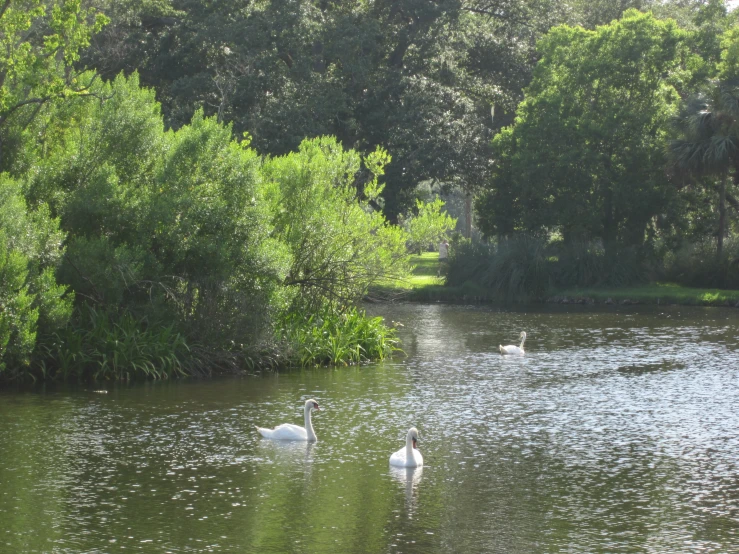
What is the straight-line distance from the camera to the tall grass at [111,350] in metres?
20.9

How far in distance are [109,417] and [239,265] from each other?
5857 millimetres

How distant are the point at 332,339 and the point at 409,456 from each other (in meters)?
10.4

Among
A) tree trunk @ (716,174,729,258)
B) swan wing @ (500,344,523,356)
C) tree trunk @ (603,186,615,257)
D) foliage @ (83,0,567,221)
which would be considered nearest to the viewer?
swan wing @ (500,344,523,356)

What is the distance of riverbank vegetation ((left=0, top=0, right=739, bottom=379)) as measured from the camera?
2156 cm

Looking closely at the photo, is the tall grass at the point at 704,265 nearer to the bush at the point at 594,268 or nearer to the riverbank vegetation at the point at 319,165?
the riverbank vegetation at the point at 319,165

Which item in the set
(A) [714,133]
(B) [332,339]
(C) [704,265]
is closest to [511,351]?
(B) [332,339]

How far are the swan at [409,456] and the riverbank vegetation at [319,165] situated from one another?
8304 mm

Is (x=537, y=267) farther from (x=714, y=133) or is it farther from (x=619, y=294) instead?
(x=714, y=133)

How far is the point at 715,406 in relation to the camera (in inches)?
753

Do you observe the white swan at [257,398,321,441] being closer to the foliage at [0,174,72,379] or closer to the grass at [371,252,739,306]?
the foliage at [0,174,72,379]

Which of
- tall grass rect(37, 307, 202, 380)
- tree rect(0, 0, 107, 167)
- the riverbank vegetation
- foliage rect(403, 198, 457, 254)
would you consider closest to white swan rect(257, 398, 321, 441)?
the riverbank vegetation

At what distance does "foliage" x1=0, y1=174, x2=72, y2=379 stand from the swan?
328 inches

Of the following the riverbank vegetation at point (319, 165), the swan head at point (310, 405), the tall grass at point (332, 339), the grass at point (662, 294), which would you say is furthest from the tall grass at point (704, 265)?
the swan head at point (310, 405)

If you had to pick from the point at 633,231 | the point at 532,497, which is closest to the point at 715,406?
Result: the point at 532,497
